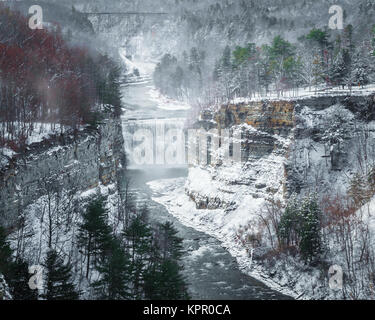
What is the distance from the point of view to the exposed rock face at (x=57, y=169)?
35.0 metres

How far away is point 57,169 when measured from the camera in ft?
138

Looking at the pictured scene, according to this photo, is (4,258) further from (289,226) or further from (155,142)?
(155,142)

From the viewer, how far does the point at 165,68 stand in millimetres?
124062

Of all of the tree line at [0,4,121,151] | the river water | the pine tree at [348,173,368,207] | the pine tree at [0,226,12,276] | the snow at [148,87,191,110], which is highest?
the snow at [148,87,191,110]

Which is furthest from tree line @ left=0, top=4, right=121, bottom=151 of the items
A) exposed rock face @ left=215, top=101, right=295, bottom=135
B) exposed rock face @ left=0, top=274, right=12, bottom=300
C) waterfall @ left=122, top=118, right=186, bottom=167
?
waterfall @ left=122, top=118, right=186, bottom=167

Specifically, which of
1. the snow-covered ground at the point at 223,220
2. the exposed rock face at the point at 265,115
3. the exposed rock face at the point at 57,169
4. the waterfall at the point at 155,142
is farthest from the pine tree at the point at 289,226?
the waterfall at the point at 155,142

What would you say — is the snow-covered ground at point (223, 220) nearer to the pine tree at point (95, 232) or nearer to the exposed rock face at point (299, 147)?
the exposed rock face at point (299, 147)

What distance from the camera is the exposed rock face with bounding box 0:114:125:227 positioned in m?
35.0

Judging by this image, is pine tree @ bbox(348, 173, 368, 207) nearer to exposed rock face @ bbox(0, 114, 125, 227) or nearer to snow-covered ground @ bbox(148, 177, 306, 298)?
snow-covered ground @ bbox(148, 177, 306, 298)

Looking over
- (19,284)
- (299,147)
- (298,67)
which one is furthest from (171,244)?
(298,67)

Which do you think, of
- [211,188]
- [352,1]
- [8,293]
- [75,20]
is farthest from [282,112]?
[75,20]

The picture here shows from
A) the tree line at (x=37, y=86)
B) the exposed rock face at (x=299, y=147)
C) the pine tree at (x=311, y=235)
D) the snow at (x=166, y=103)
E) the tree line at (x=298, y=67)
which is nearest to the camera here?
the pine tree at (x=311, y=235)

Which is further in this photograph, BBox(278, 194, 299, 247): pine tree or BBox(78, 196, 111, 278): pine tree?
BBox(278, 194, 299, 247): pine tree
